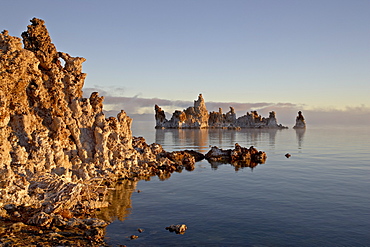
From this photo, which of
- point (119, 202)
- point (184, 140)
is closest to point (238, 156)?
point (119, 202)

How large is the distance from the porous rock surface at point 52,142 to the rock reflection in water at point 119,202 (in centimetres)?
95

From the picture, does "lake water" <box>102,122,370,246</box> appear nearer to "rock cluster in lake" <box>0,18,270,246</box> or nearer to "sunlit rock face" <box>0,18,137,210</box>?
"rock cluster in lake" <box>0,18,270,246</box>

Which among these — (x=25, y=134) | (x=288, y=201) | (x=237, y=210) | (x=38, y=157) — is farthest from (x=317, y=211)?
(x=25, y=134)

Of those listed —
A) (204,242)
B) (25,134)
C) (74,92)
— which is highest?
(74,92)

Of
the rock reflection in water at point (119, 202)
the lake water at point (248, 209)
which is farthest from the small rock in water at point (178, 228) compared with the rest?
the rock reflection in water at point (119, 202)

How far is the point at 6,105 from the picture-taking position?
2450 centimetres

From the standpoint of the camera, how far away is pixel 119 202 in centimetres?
2550

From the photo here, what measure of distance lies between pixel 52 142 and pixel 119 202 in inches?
309

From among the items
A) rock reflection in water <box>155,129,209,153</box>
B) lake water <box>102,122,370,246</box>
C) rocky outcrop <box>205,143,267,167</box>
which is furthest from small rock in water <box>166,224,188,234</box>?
rock reflection in water <box>155,129,209,153</box>

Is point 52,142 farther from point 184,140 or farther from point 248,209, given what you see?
point 184,140

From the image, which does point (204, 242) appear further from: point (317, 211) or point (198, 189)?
point (198, 189)

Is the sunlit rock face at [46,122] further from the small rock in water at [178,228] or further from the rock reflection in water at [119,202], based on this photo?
the small rock in water at [178,228]

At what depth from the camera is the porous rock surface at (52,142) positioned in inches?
827

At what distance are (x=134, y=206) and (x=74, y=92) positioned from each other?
1418cm
